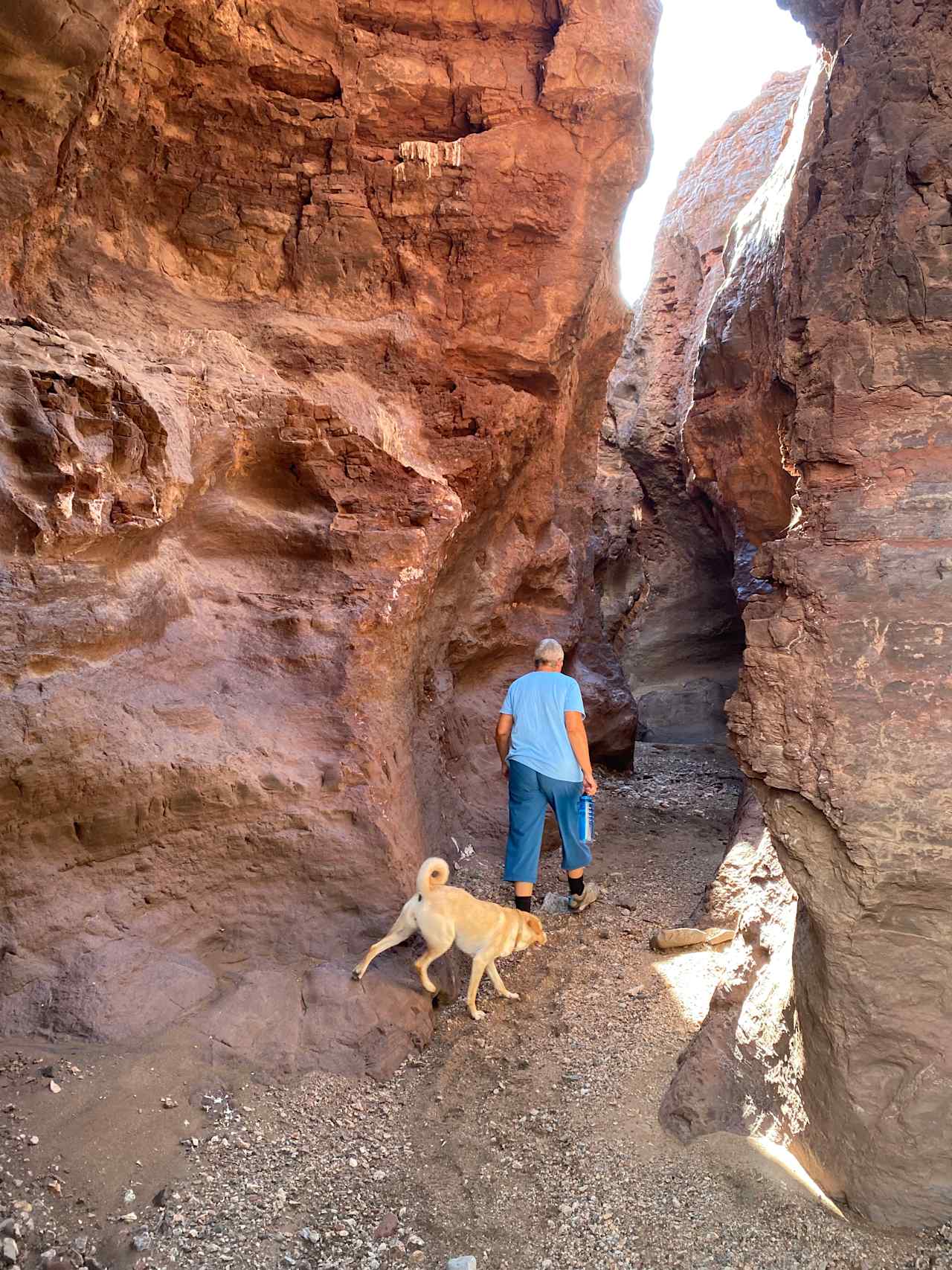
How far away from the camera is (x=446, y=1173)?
3.02m

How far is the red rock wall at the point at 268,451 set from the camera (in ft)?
11.7

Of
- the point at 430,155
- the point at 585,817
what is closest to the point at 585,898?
the point at 585,817

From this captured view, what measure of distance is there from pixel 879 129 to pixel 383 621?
2938 mm

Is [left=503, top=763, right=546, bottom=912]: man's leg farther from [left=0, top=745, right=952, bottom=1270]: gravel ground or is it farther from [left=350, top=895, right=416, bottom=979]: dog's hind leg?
[left=350, top=895, right=416, bottom=979]: dog's hind leg

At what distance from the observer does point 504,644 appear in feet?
22.7

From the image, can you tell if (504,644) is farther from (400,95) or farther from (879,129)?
(879,129)

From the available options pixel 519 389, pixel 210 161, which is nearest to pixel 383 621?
pixel 519 389

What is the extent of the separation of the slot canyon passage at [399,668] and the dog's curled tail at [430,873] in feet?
1.40

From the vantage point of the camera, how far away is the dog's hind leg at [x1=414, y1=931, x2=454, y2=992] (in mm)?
3805

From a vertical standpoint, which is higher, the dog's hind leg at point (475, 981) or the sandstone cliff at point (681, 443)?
the sandstone cliff at point (681, 443)

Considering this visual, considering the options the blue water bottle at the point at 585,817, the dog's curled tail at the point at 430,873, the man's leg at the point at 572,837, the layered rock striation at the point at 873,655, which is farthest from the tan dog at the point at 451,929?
the layered rock striation at the point at 873,655

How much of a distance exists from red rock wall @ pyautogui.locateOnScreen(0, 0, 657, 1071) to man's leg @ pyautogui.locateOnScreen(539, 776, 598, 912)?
778 millimetres

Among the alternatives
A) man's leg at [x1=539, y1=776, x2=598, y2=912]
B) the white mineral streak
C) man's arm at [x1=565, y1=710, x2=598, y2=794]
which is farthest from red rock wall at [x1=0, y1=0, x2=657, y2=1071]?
man's arm at [x1=565, y1=710, x2=598, y2=794]

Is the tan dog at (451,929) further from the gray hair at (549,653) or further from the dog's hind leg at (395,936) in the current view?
the gray hair at (549,653)
